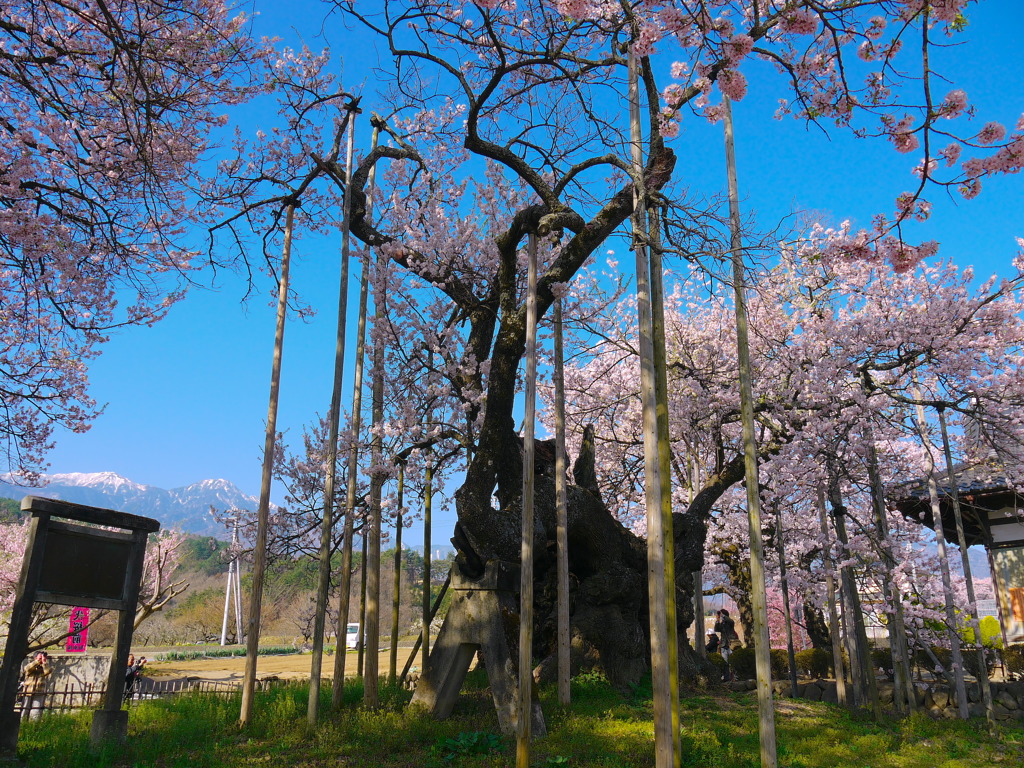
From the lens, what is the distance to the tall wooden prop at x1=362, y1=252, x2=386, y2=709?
9.70m

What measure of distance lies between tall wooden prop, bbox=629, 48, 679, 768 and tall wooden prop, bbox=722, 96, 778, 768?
2.93 feet

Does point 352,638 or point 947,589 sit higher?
point 947,589

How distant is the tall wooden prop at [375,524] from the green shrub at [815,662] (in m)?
16.2

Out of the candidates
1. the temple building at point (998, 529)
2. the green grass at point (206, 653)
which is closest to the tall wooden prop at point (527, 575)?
the temple building at point (998, 529)

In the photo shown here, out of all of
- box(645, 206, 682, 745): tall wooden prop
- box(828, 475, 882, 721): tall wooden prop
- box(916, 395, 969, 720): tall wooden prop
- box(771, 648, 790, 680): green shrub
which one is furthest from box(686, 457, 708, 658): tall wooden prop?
box(645, 206, 682, 745): tall wooden prop

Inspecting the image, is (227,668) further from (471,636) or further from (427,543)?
(471,636)

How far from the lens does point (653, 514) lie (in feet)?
19.1

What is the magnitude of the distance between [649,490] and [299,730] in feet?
19.1

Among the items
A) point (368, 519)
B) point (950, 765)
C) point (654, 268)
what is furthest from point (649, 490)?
point (950, 765)

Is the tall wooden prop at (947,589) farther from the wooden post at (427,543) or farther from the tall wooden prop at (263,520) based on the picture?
the tall wooden prop at (263,520)

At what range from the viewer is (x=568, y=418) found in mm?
19938

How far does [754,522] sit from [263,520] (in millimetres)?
6215

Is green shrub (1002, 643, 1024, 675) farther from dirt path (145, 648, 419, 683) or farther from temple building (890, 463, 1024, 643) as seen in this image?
dirt path (145, 648, 419, 683)

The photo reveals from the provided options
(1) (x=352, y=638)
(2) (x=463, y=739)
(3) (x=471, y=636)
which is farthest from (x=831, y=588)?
(1) (x=352, y=638)
